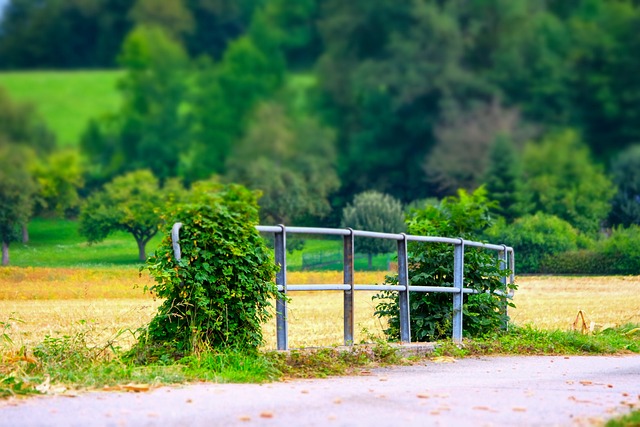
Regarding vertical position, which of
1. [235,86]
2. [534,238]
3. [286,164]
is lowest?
[534,238]

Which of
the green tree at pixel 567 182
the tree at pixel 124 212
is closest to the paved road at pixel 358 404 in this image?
the tree at pixel 124 212

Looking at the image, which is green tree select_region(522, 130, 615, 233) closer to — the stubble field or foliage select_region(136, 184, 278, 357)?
the stubble field

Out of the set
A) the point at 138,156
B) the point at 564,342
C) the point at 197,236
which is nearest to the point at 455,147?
the point at 138,156

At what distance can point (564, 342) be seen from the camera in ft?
40.7

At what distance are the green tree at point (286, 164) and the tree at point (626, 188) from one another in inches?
279

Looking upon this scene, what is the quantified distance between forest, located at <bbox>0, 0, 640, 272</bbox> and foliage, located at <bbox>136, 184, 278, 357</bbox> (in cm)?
865

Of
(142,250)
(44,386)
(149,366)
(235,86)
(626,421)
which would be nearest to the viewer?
(626,421)

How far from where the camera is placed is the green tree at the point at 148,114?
28125 mm

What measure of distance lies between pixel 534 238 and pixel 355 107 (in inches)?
563

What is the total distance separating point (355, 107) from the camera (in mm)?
34812

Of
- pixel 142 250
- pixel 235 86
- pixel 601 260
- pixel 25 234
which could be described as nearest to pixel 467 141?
pixel 235 86

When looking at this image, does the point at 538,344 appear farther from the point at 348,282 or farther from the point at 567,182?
the point at 567,182

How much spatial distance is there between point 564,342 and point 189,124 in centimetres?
2270

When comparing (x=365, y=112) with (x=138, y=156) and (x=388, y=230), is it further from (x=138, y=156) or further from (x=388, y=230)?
(x=388, y=230)
